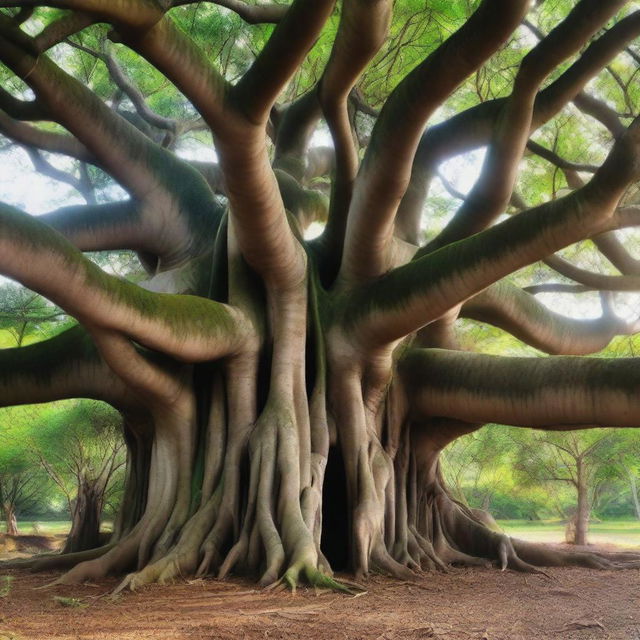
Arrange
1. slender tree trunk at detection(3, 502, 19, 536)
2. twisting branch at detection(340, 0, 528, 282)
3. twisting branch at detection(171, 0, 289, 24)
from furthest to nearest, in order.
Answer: slender tree trunk at detection(3, 502, 19, 536), twisting branch at detection(171, 0, 289, 24), twisting branch at detection(340, 0, 528, 282)

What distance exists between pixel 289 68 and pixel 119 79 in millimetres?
5529

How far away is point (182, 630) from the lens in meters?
3.41

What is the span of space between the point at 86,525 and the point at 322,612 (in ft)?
22.2

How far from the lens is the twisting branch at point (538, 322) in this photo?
8.22 m

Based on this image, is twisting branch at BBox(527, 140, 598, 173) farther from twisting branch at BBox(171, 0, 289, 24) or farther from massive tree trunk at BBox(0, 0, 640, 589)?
twisting branch at BBox(171, 0, 289, 24)

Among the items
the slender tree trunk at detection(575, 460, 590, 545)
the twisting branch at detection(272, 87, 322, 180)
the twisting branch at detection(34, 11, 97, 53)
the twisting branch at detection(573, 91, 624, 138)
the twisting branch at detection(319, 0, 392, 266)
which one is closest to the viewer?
the twisting branch at detection(319, 0, 392, 266)

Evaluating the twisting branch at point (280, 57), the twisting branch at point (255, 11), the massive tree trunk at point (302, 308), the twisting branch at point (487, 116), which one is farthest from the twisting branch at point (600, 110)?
the twisting branch at point (280, 57)

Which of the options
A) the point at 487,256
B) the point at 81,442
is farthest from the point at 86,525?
the point at 81,442

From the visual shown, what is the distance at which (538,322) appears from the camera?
854 cm

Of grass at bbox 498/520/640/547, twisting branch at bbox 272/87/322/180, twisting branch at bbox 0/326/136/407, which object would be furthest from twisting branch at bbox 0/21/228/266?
grass at bbox 498/520/640/547

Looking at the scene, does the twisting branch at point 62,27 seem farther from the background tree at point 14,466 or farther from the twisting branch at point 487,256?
the background tree at point 14,466

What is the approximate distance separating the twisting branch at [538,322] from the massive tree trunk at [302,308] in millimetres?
46

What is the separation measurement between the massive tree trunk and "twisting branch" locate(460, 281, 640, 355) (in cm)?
5

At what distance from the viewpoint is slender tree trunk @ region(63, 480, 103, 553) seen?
927 centimetres
